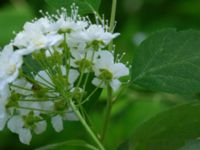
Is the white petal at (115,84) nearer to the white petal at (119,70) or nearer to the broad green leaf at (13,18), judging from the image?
the white petal at (119,70)

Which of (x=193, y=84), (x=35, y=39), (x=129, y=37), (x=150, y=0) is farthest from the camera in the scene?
(x=150, y=0)

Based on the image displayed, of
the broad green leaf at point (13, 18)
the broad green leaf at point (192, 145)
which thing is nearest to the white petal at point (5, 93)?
the broad green leaf at point (192, 145)

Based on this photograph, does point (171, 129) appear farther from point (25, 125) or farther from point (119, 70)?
point (25, 125)

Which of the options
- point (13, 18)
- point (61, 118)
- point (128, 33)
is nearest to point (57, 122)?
point (61, 118)

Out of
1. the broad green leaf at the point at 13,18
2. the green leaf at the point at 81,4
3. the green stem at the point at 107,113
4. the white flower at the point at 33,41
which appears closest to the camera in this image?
the white flower at the point at 33,41

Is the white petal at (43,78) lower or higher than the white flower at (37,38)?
lower

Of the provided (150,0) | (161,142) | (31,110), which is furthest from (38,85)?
(150,0)

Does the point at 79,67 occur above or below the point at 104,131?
above

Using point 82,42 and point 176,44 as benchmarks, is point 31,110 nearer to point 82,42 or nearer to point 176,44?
point 82,42
